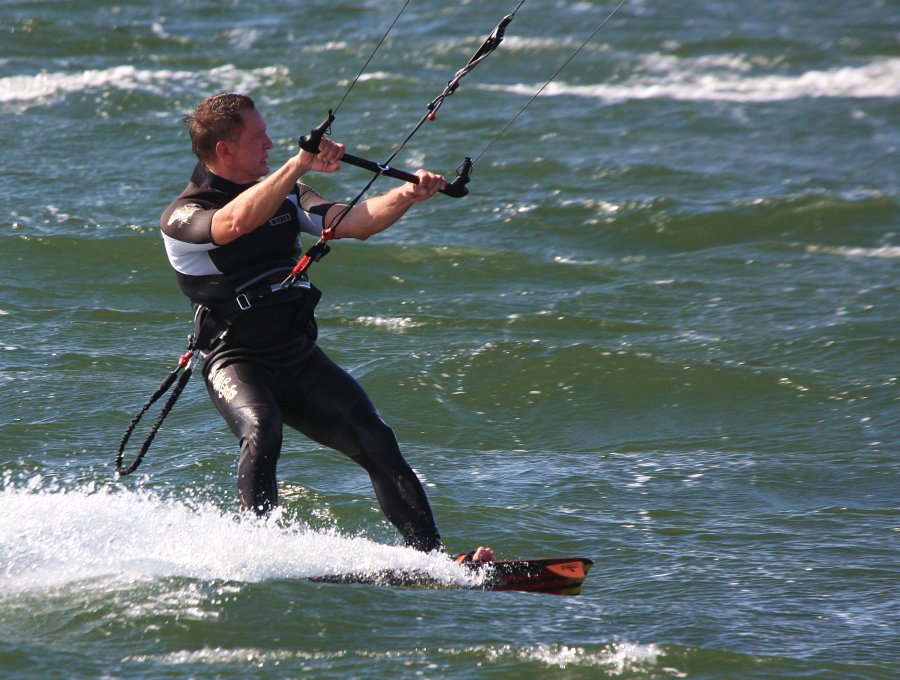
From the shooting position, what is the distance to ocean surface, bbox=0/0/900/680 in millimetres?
4926

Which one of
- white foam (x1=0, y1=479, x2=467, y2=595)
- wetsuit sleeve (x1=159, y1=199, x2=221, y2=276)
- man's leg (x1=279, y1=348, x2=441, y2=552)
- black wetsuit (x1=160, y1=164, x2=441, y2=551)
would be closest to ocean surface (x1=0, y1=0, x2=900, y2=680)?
white foam (x1=0, y1=479, x2=467, y2=595)

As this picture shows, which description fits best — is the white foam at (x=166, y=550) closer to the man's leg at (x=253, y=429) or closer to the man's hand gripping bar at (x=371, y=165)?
the man's leg at (x=253, y=429)

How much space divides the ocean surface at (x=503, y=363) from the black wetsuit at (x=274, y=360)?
300 mm

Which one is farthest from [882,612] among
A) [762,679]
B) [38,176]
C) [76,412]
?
[38,176]

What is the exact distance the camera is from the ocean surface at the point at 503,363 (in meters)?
4.93

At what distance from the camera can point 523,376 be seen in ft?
27.9

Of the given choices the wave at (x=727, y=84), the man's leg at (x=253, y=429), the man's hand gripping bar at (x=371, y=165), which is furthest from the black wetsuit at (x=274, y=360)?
the wave at (x=727, y=84)

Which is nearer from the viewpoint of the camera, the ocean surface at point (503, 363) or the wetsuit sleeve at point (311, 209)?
the ocean surface at point (503, 363)

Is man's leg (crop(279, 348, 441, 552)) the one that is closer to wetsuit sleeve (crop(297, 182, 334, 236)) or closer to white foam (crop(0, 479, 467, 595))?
white foam (crop(0, 479, 467, 595))

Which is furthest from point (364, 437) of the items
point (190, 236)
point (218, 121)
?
point (218, 121)

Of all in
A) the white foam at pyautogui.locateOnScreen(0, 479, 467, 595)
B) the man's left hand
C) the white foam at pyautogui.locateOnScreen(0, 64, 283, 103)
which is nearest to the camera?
the man's left hand

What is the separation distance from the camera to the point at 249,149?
4.86m

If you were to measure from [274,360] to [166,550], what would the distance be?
87cm

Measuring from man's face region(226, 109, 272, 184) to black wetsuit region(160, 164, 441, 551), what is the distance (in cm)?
6
